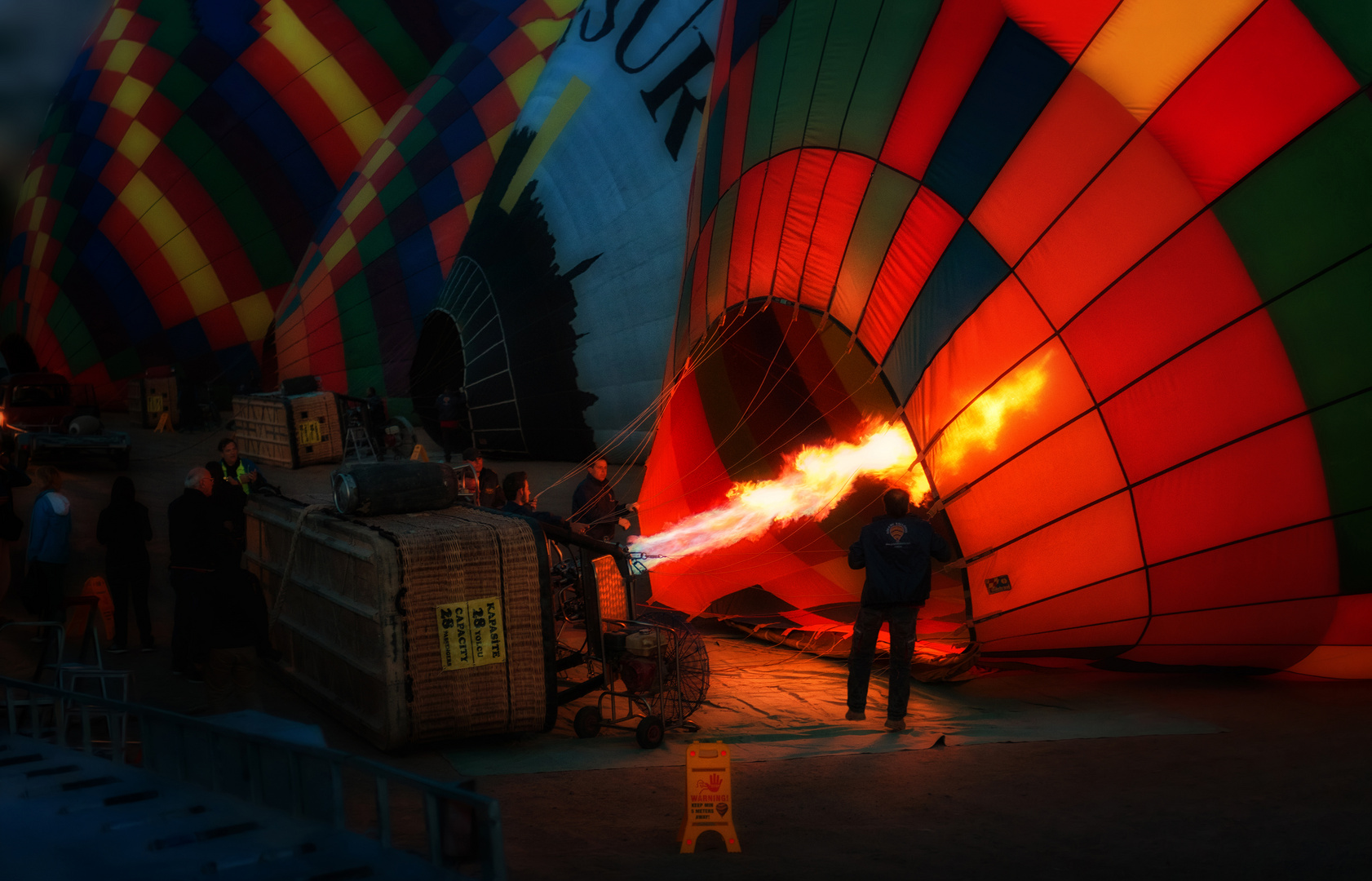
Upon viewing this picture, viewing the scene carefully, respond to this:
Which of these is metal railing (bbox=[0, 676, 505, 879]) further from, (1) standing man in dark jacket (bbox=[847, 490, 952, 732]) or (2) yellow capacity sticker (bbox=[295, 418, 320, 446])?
(2) yellow capacity sticker (bbox=[295, 418, 320, 446])

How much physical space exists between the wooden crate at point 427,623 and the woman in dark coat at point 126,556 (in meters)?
1.68

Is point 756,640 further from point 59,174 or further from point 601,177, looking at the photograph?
point 59,174

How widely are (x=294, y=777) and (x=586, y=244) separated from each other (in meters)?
10.2

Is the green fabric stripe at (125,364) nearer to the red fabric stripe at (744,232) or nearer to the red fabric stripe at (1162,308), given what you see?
the red fabric stripe at (744,232)

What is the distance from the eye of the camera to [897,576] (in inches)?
206

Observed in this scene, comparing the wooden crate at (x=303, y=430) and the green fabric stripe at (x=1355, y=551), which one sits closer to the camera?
the green fabric stripe at (x=1355, y=551)

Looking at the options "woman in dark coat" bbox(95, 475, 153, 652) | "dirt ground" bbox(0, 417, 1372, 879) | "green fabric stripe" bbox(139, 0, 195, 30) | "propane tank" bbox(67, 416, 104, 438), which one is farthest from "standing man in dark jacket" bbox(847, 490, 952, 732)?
"green fabric stripe" bbox(139, 0, 195, 30)

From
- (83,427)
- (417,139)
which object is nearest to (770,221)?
(83,427)

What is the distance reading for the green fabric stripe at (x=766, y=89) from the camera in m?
6.50

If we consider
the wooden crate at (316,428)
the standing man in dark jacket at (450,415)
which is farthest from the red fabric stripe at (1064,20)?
the standing man in dark jacket at (450,415)

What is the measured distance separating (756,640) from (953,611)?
1.24 m

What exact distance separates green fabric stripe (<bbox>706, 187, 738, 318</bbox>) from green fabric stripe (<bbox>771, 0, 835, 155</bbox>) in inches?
23.3

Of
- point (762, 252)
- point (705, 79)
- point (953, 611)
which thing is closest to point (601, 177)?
point (705, 79)

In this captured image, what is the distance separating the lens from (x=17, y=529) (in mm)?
6676
